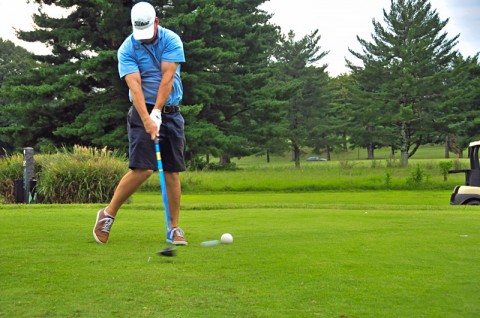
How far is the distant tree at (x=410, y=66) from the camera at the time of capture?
4688 cm

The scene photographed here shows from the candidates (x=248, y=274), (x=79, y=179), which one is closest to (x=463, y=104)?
(x=79, y=179)

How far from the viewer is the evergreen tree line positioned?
106ft

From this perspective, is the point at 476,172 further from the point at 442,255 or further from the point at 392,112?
the point at 392,112

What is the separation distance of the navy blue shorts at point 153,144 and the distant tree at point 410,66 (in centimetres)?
4262

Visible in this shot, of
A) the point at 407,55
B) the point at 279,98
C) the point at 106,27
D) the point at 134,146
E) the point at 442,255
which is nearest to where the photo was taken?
the point at 442,255

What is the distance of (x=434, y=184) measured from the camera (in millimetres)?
22891

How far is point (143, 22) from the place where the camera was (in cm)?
A: 487

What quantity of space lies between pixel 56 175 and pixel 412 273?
13007 mm

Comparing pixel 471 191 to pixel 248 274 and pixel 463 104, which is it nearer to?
pixel 248 274

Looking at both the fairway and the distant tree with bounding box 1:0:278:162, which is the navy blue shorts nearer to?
the fairway

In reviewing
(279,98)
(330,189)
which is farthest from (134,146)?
(279,98)

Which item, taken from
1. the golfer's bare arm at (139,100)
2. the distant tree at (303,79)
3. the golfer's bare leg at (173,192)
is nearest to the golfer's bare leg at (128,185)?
→ the golfer's bare leg at (173,192)

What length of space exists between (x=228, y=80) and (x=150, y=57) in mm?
34666

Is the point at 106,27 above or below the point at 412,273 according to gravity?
above
